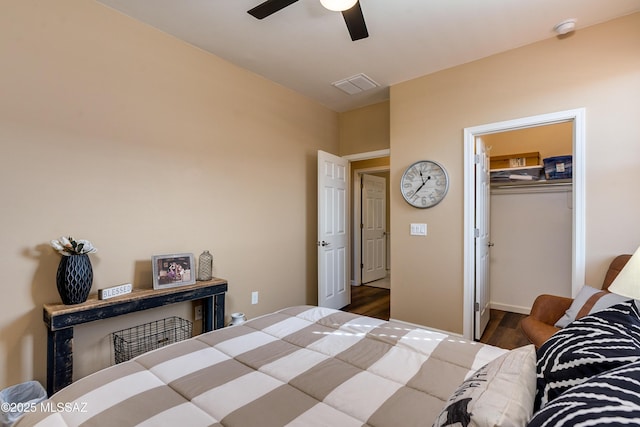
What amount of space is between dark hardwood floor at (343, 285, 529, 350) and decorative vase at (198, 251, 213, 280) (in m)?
2.06

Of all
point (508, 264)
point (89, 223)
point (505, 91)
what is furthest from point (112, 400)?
point (508, 264)

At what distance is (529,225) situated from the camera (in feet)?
12.2

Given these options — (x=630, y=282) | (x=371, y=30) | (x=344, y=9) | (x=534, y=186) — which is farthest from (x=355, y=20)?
(x=534, y=186)

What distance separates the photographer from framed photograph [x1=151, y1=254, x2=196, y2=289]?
228 cm

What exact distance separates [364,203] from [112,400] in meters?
4.81

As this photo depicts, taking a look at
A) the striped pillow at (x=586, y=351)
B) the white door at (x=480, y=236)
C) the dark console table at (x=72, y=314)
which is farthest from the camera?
the white door at (x=480, y=236)

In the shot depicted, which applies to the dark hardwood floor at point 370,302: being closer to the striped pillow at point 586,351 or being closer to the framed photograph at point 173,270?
the framed photograph at point 173,270

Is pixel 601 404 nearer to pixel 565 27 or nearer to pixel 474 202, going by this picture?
pixel 474 202

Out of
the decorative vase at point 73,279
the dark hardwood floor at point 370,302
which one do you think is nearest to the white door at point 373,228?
the dark hardwood floor at point 370,302

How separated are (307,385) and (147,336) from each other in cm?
187

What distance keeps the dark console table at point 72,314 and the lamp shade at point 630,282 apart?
2.49 metres

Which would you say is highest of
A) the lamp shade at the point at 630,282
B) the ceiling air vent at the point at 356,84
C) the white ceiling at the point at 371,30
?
the white ceiling at the point at 371,30

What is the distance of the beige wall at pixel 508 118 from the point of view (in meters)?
2.19

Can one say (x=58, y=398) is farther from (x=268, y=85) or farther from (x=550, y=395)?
(x=268, y=85)
